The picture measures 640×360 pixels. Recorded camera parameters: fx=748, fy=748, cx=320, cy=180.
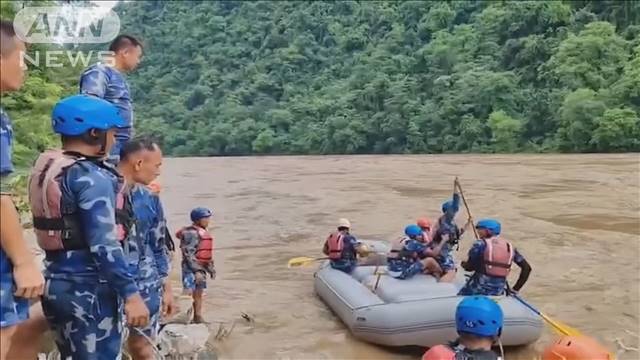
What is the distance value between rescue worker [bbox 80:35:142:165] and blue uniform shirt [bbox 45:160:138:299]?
2.91ft

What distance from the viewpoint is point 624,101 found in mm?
29609

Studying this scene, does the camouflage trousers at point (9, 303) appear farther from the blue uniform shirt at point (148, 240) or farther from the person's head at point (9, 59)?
the blue uniform shirt at point (148, 240)

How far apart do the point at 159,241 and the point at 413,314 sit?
3273mm

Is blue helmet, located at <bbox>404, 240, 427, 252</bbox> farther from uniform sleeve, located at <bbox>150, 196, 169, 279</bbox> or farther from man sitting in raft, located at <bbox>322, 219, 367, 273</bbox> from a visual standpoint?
uniform sleeve, located at <bbox>150, 196, 169, 279</bbox>

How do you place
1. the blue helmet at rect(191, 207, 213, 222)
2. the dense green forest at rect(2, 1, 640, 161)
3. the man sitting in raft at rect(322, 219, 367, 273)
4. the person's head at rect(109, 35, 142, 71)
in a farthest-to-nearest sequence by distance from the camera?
the dense green forest at rect(2, 1, 640, 161) < the man sitting in raft at rect(322, 219, 367, 273) < the blue helmet at rect(191, 207, 213, 222) < the person's head at rect(109, 35, 142, 71)

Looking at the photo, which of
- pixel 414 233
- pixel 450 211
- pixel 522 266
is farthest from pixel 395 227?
pixel 522 266

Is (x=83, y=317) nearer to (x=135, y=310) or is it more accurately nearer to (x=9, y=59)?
(x=135, y=310)

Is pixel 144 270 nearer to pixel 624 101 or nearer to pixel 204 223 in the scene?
pixel 204 223

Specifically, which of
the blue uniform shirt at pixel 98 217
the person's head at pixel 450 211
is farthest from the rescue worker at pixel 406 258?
the blue uniform shirt at pixel 98 217

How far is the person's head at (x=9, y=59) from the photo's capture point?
208 cm

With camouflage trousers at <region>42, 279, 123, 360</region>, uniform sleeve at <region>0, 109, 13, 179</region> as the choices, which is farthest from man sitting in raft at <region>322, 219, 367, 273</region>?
uniform sleeve at <region>0, 109, 13, 179</region>

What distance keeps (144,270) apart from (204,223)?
10.1 ft

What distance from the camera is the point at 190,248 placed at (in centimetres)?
609

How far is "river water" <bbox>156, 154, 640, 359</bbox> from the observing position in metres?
7.26
